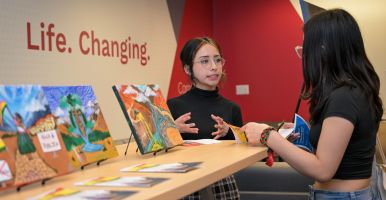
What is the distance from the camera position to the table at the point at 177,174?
984 millimetres

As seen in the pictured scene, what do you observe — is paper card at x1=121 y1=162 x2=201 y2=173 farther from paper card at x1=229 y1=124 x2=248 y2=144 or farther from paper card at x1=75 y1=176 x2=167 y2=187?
paper card at x1=229 y1=124 x2=248 y2=144

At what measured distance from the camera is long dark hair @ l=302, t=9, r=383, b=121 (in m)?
1.56

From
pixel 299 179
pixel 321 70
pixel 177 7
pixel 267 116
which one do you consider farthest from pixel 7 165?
pixel 267 116

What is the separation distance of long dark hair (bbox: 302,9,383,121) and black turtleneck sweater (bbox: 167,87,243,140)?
0.85 m

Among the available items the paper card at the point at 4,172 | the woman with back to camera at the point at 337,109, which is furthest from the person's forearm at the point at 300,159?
the paper card at the point at 4,172

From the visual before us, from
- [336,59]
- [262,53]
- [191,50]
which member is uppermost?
[262,53]

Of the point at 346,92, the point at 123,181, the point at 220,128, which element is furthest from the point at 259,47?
the point at 123,181

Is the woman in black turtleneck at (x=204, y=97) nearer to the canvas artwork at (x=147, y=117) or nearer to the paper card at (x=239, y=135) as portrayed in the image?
the paper card at (x=239, y=135)

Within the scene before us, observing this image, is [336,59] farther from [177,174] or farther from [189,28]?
[189,28]

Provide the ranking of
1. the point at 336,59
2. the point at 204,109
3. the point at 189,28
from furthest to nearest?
1. the point at 189,28
2. the point at 204,109
3. the point at 336,59

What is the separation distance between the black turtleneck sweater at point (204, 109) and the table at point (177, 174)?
520mm

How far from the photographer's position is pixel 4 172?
99cm

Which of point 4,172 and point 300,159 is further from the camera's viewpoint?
point 300,159

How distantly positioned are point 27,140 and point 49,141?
70 mm
